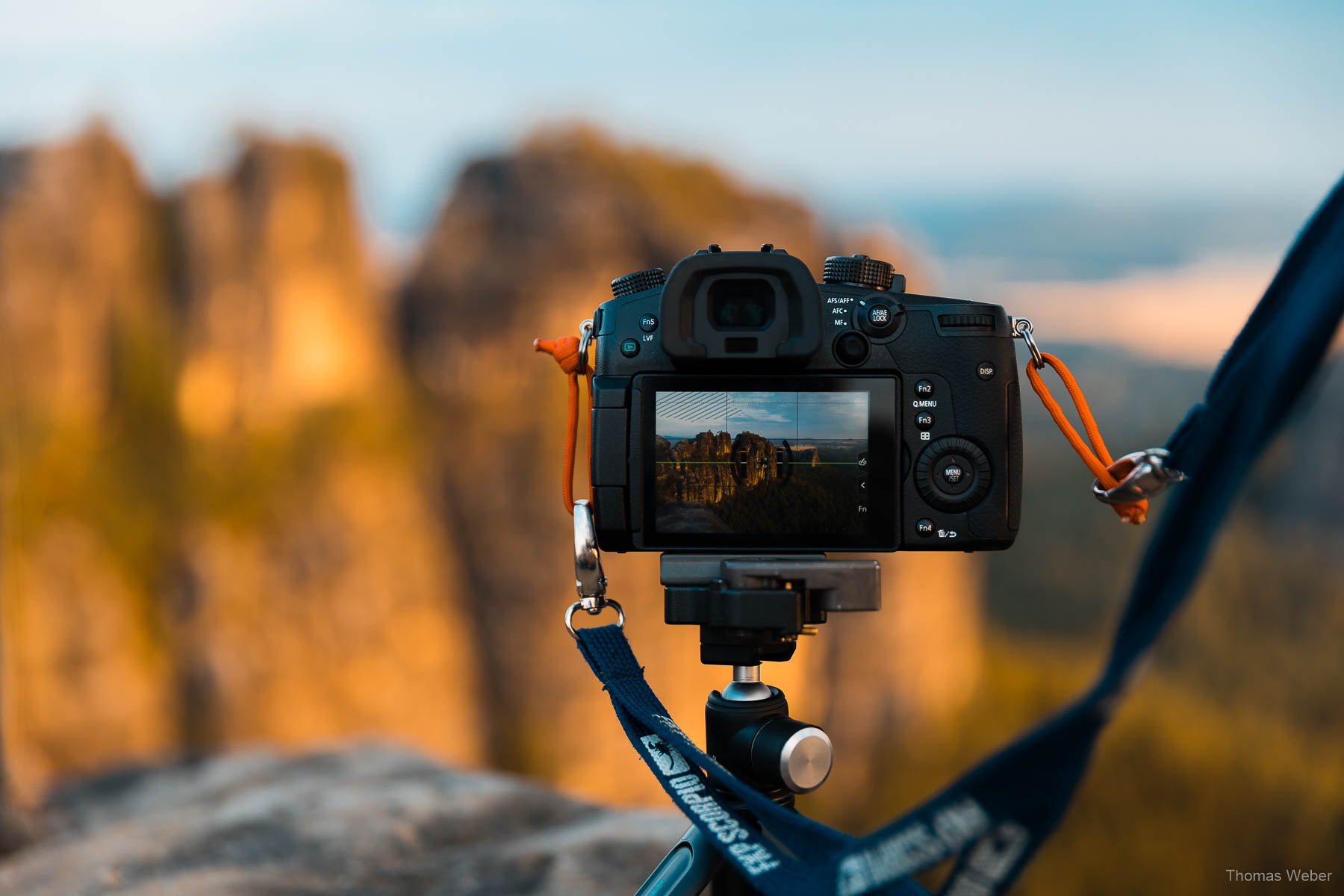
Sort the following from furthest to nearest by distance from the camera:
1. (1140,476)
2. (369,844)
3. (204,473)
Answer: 1. (204,473)
2. (369,844)
3. (1140,476)

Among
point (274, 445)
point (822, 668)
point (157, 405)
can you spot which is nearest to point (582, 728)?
point (822, 668)

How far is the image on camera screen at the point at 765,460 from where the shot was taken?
3.65 feet

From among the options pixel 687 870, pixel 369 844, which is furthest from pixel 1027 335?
pixel 369 844

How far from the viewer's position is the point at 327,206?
37.9 feet

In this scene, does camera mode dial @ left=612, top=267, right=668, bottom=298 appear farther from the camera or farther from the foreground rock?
the foreground rock

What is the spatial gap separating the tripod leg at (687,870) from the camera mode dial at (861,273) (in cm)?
74

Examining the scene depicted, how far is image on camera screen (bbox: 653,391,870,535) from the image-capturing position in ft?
3.65

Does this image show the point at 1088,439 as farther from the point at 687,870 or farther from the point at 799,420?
the point at 687,870

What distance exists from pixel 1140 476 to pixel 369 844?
1640mm

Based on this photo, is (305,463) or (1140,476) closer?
(1140,476)

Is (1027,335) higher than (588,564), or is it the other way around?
(1027,335)

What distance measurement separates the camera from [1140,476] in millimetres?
885

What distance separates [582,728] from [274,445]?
18.0 ft

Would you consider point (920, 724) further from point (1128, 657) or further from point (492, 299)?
point (1128, 657)
